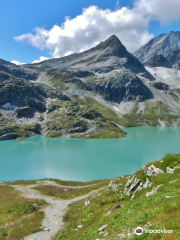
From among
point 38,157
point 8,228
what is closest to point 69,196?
point 8,228

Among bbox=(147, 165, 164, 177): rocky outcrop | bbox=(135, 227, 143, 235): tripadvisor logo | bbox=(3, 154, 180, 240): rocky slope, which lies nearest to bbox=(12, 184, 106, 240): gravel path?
bbox=(3, 154, 180, 240): rocky slope

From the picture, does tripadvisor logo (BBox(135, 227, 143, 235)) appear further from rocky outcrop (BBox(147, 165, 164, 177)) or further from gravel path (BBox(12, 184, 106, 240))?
rocky outcrop (BBox(147, 165, 164, 177))

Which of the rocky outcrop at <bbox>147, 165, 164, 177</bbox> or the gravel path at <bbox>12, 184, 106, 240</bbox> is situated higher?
the rocky outcrop at <bbox>147, 165, 164, 177</bbox>

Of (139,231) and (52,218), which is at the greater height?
(139,231)

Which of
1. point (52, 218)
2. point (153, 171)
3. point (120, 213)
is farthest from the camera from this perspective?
point (52, 218)

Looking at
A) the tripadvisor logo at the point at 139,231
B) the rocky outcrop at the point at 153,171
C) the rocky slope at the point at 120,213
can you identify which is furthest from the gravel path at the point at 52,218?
the rocky outcrop at the point at 153,171

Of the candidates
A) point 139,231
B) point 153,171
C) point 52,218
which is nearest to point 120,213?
point 139,231

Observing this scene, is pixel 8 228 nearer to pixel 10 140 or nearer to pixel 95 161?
pixel 95 161

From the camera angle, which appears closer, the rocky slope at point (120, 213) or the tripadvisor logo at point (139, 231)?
the tripadvisor logo at point (139, 231)

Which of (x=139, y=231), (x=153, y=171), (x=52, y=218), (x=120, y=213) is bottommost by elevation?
(x=52, y=218)

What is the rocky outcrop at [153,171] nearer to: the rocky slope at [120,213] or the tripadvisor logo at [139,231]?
the rocky slope at [120,213]

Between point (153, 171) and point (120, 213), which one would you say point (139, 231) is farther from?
point (153, 171)

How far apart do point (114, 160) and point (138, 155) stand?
21.0m

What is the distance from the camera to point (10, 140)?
196750mm
